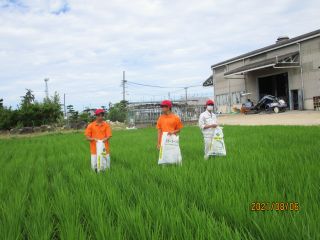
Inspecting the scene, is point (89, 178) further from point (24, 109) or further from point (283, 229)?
point (24, 109)

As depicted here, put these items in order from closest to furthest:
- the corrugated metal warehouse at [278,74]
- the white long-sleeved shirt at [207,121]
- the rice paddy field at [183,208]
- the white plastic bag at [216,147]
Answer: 1. the rice paddy field at [183,208]
2. the white plastic bag at [216,147]
3. the white long-sleeved shirt at [207,121]
4. the corrugated metal warehouse at [278,74]

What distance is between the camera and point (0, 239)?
9.10ft

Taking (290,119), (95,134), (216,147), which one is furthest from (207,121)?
(290,119)

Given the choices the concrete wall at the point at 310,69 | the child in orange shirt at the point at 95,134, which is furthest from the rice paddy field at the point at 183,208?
the concrete wall at the point at 310,69

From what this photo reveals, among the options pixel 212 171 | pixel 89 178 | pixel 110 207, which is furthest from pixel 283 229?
pixel 89 178

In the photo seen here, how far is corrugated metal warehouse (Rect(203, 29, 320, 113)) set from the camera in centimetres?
2338

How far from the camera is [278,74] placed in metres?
27.2

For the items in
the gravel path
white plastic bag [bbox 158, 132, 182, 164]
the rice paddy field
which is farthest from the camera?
the gravel path

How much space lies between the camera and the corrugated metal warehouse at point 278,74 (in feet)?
76.7

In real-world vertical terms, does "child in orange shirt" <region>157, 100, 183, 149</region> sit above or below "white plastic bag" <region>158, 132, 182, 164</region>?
above

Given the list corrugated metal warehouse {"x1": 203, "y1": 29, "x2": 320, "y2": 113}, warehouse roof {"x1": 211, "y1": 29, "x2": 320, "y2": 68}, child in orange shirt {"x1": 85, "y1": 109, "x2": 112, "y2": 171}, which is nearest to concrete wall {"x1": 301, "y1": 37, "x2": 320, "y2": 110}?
corrugated metal warehouse {"x1": 203, "y1": 29, "x2": 320, "y2": 113}

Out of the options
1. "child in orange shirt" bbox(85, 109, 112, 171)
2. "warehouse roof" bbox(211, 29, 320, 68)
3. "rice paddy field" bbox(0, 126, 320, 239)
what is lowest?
"rice paddy field" bbox(0, 126, 320, 239)

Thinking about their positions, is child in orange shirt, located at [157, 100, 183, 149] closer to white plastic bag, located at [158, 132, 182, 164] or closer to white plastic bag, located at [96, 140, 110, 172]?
white plastic bag, located at [158, 132, 182, 164]

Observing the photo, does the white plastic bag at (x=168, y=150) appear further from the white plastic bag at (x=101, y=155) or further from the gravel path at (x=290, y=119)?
the gravel path at (x=290, y=119)
